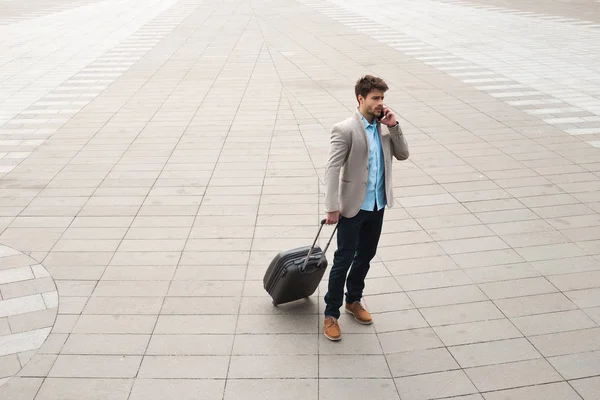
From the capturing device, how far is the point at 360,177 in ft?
16.4

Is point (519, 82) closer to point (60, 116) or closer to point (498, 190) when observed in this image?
point (498, 190)

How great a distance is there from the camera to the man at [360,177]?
16.1 feet

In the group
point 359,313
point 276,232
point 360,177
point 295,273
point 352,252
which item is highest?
point 360,177

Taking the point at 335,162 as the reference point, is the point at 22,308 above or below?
below

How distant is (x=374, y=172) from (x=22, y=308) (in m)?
3.23

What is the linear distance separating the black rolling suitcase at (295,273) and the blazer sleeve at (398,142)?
84 cm

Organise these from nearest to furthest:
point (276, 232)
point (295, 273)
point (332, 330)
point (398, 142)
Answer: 1. point (398, 142)
2. point (332, 330)
3. point (295, 273)
4. point (276, 232)

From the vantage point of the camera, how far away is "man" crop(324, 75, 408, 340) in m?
4.91

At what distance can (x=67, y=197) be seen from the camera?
836 cm

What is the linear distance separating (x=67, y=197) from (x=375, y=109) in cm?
492

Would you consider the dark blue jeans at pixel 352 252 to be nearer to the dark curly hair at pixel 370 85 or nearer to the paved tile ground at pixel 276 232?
the paved tile ground at pixel 276 232

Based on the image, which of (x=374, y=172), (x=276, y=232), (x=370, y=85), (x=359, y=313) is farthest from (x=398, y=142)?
(x=276, y=232)

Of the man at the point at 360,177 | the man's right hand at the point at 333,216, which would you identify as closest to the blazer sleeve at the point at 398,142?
the man at the point at 360,177

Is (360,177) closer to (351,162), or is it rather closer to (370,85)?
(351,162)
